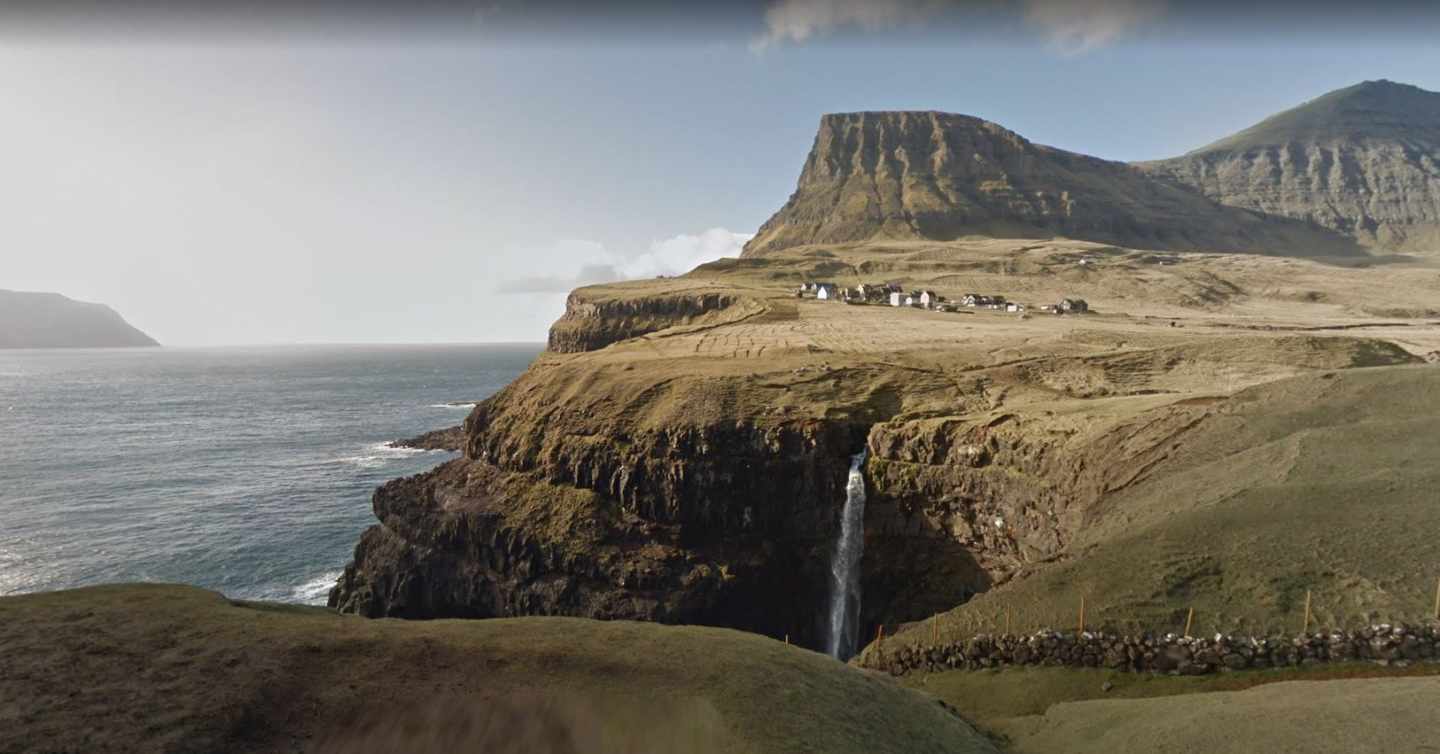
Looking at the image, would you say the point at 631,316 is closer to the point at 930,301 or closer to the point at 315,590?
the point at 930,301

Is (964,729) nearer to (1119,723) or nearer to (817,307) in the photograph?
(1119,723)

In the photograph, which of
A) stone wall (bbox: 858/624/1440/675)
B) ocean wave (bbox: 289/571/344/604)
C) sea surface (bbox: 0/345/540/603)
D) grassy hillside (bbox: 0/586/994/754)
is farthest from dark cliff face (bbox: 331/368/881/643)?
grassy hillside (bbox: 0/586/994/754)

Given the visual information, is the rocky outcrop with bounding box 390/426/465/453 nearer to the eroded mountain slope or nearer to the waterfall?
the eroded mountain slope

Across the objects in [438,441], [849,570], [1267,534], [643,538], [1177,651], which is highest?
[1267,534]

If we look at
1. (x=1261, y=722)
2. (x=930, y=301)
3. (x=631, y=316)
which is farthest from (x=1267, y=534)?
(x=631, y=316)

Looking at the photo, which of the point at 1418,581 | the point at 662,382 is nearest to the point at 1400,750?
the point at 1418,581
